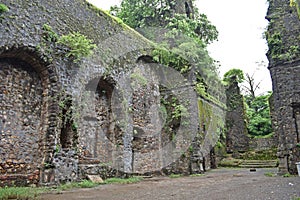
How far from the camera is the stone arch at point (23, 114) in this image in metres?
8.13

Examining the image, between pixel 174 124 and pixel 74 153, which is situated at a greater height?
pixel 174 124

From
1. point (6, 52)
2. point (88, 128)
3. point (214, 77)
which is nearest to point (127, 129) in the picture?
point (88, 128)

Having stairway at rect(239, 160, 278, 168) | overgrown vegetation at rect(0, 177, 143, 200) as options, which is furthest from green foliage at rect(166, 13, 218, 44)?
overgrown vegetation at rect(0, 177, 143, 200)

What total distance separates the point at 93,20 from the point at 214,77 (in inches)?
344

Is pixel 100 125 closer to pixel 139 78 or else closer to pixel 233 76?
pixel 139 78

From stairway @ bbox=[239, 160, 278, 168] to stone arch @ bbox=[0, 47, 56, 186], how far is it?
39.7 feet

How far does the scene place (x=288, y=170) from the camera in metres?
9.88

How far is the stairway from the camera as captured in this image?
16.1m

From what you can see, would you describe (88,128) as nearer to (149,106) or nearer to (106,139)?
(106,139)

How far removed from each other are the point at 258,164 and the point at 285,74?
7.83 m

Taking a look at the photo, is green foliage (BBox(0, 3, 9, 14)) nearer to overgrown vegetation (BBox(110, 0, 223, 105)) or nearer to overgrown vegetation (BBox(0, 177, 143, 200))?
overgrown vegetation (BBox(0, 177, 143, 200))

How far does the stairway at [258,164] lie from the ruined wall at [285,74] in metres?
6.18

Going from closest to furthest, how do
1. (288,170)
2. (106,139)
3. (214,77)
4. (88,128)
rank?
1. (288,170)
2. (88,128)
3. (106,139)
4. (214,77)

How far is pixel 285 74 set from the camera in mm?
10781
